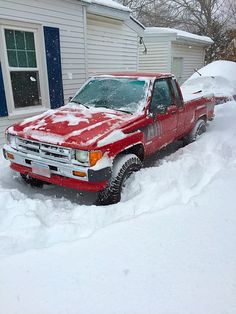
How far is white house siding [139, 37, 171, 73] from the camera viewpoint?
14.7 m

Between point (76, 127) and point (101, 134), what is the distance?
385 mm

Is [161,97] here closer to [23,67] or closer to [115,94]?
[115,94]

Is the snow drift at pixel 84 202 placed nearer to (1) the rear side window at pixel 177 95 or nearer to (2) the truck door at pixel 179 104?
(2) the truck door at pixel 179 104

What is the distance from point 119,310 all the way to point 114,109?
112 inches

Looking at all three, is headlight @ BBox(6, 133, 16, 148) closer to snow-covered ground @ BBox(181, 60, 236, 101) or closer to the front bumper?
the front bumper

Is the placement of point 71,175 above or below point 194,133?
above

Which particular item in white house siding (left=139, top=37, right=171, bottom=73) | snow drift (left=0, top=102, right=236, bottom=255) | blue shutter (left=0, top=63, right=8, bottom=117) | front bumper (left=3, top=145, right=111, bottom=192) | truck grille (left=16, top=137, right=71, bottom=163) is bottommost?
snow drift (left=0, top=102, right=236, bottom=255)

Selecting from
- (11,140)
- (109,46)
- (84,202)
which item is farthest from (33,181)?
(109,46)

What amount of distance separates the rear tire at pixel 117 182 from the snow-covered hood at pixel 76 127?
13.9 inches

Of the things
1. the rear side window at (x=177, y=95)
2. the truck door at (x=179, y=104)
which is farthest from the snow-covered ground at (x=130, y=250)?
the rear side window at (x=177, y=95)

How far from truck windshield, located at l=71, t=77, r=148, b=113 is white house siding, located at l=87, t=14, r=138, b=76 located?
14.0ft

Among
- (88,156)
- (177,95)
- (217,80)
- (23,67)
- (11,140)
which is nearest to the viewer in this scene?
(88,156)

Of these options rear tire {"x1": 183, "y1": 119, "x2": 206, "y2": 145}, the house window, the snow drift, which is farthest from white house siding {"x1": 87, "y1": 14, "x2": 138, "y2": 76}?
the snow drift

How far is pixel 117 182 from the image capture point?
3545 mm
